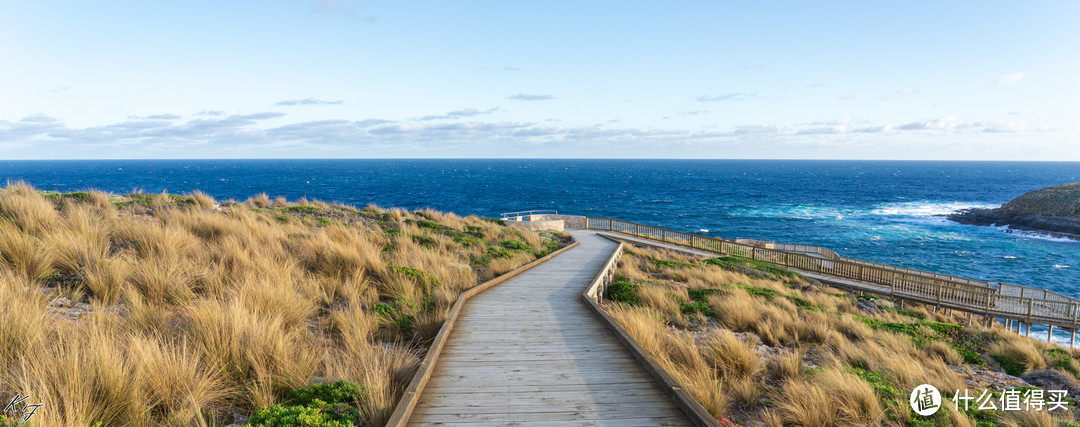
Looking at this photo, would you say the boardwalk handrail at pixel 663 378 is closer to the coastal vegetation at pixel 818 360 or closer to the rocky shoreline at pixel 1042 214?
the coastal vegetation at pixel 818 360

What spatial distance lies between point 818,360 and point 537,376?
5.45 meters

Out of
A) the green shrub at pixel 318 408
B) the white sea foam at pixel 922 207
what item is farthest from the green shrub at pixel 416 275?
the white sea foam at pixel 922 207

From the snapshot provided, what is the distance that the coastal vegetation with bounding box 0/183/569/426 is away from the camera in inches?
160

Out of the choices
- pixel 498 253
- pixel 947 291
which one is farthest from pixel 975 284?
pixel 498 253

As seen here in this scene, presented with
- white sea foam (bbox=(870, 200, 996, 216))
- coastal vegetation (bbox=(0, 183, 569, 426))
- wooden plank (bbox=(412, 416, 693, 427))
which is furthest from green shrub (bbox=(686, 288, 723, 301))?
white sea foam (bbox=(870, 200, 996, 216))

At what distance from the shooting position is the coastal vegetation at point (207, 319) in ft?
13.3

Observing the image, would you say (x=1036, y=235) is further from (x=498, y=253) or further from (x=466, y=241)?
(x=466, y=241)

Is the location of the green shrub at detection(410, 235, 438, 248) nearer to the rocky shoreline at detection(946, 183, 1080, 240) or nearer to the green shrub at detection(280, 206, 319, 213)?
the green shrub at detection(280, 206, 319, 213)

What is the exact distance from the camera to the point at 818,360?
25.9 ft

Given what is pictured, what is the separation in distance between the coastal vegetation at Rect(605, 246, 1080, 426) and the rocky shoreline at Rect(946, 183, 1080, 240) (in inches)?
2342

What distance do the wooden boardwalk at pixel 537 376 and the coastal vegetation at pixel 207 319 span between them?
52 centimetres

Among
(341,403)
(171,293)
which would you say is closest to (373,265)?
(171,293)

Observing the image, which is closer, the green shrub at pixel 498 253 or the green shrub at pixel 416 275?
the green shrub at pixel 416 275

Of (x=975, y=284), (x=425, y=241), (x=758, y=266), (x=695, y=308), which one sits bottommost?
(x=975, y=284)
